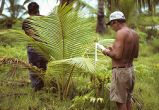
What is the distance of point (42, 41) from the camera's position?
28.3 ft

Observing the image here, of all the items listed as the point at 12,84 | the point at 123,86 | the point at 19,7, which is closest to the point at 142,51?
the point at 19,7

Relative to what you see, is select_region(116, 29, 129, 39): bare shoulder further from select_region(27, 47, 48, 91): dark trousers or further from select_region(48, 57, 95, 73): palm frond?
select_region(27, 47, 48, 91): dark trousers

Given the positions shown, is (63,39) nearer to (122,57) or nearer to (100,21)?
(122,57)

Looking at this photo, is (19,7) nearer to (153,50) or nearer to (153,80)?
(153,50)

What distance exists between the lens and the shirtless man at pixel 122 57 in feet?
21.2

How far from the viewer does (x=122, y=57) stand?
6516 mm

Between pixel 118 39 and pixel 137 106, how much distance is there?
2018mm

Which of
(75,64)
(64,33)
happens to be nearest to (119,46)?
(75,64)

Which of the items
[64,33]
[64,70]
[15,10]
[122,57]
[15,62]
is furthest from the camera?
[15,10]

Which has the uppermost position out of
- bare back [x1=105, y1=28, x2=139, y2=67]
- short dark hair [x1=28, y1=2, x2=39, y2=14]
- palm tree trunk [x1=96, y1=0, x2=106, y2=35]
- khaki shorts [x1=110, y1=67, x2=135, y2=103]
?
palm tree trunk [x1=96, y1=0, x2=106, y2=35]

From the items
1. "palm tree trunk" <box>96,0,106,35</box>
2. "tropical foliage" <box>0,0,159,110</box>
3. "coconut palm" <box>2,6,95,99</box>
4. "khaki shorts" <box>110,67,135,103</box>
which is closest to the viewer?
"khaki shorts" <box>110,67,135,103</box>

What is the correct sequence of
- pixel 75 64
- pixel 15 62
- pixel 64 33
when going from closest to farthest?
pixel 75 64, pixel 15 62, pixel 64 33

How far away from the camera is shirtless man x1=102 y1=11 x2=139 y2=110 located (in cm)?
646

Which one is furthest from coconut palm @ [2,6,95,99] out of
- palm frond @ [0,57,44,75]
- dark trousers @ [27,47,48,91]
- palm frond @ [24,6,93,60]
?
dark trousers @ [27,47,48,91]
